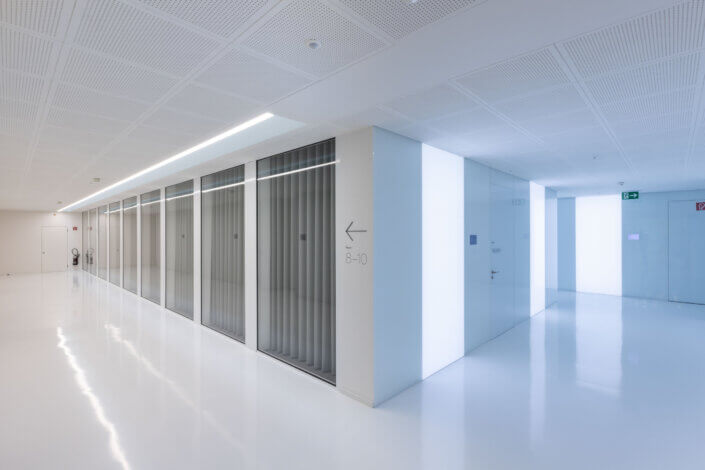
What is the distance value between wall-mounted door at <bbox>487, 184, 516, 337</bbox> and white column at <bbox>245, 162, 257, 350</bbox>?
13.0ft

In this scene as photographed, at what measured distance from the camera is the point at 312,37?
2.02 metres

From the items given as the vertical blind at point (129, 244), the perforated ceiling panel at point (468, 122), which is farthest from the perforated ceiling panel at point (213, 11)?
the vertical blind at point (129, 244)

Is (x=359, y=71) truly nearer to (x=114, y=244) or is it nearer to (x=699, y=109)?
(x=699, y=109)

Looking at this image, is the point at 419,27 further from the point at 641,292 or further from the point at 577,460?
the point at 641,292

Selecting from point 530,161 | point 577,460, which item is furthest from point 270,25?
point 530,161

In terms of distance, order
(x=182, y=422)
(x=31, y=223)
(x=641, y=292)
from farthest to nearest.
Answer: (x=31, y=223)
(x=641, y=292)
(x=182, y=422)

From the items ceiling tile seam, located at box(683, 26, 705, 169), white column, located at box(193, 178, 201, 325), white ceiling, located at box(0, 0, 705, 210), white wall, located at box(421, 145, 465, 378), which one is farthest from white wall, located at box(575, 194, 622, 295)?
white column, located at box(193, 178, 201, 325)

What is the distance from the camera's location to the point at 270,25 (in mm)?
1917

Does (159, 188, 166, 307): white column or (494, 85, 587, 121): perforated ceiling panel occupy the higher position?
Result: (494, 85, 587, 121): perforated ceiling panel

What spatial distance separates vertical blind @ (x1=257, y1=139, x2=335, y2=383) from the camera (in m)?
4.37

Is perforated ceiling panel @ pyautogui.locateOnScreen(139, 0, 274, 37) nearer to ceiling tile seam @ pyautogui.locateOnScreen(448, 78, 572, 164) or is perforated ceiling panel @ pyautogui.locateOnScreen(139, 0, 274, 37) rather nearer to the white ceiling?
the white ceiling

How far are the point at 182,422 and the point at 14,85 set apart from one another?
127 inches

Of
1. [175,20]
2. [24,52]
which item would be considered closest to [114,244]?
[24,52]

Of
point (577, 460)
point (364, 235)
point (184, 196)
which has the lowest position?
point (577, 460)
